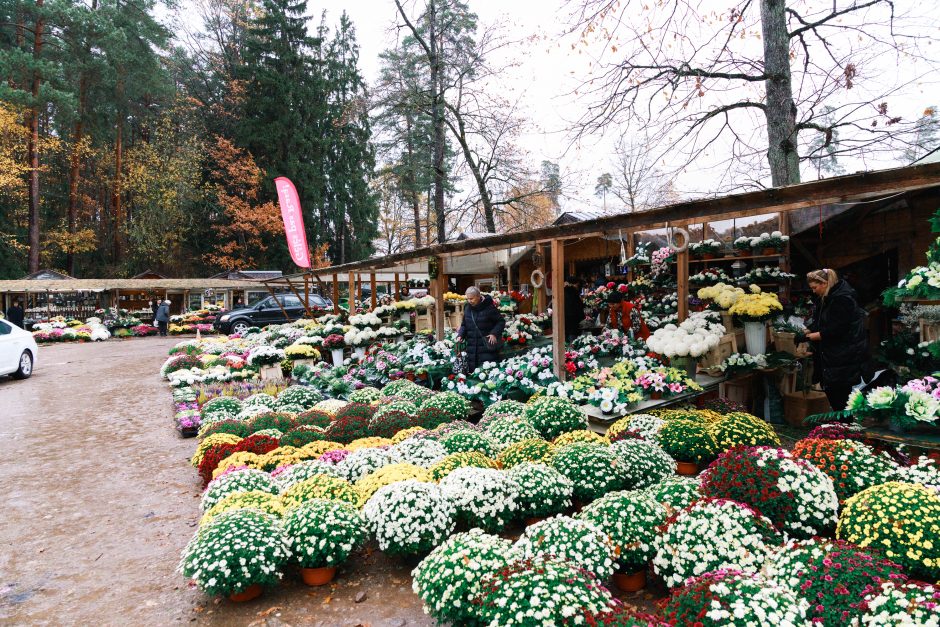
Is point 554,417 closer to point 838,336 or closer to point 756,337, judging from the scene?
point 838,336

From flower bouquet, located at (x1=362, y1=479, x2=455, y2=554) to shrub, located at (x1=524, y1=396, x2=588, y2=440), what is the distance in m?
1.97

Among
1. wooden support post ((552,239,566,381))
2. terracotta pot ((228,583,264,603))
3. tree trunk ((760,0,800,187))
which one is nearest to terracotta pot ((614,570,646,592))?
terracotta pot ((228,583,264,603))

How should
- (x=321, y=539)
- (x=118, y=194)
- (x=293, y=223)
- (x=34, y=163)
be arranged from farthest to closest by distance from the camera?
1. (x=118, y=194)
2. (x=34, y=163)
3. (x=293, y=223)
4. (x=321, y=539)

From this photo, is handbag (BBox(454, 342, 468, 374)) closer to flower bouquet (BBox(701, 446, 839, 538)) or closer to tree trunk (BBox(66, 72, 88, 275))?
flower bouquet (BBox(701, 446, 839, 538))

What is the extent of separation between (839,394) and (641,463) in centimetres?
242

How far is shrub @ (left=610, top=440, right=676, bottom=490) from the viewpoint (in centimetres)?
383

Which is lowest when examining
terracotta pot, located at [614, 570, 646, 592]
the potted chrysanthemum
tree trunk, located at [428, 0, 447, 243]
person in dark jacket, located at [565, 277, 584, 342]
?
terracotta pot, located at [614, 570, 646, 592]

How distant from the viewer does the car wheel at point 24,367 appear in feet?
39.9

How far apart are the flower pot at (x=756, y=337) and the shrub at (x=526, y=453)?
12.2 ft

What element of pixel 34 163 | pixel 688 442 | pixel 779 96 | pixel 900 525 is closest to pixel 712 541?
pixel 900 525

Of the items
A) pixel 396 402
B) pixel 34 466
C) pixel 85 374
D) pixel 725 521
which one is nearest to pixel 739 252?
pixel 396 402

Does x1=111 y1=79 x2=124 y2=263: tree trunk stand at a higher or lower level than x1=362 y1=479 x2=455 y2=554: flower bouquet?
higher

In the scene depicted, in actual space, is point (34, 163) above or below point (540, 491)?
above

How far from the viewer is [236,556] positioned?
290 cm
